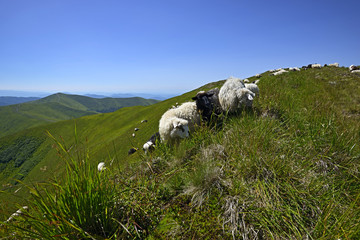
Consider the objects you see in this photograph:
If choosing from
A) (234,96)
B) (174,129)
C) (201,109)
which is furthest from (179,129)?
(234,96)

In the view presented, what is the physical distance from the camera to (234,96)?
6.42m

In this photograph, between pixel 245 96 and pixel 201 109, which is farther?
Answer: pixel 201 109

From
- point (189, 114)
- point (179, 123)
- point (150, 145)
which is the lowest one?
point (150, 145)

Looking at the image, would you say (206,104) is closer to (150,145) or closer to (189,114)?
(189,114)

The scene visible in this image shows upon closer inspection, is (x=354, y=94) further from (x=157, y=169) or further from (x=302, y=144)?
(x=157, y=169)

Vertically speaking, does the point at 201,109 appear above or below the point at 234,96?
below

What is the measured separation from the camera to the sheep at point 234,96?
606cm

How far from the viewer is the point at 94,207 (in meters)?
1.89

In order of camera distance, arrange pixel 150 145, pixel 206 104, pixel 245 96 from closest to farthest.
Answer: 1. pixel 150 145
2. pixel 245 96
3. pixel 206 104

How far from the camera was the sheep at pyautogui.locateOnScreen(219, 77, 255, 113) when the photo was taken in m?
6.06

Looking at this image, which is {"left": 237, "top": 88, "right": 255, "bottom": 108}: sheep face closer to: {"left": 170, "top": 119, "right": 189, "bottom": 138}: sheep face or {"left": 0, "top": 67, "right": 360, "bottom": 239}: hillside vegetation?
{"left": 170, "top": 119, "right": 189, "bottom": 138}: sheep face

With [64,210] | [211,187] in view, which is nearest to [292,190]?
[211,187]

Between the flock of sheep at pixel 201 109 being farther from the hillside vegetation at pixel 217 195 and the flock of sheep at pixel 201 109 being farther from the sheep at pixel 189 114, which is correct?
the hillside vegetation at pixel 217 195

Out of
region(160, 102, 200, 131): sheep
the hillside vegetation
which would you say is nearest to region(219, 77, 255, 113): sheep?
region(160, 102, 200, 131): sheep
